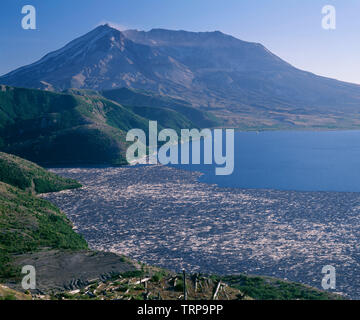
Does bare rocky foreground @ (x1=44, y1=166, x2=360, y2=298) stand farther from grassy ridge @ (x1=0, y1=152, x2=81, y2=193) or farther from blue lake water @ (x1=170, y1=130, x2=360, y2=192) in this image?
blue lake water @ (x1=170, y1=130, x2=360, y2=192)

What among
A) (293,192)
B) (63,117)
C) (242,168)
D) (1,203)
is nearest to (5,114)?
(63,117)

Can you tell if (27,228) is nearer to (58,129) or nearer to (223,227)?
(223,227)

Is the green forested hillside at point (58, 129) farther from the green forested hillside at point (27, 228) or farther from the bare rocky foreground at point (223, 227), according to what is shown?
the green forested hillside at point (27, 228)

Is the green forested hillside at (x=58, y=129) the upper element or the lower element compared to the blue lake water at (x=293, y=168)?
upper

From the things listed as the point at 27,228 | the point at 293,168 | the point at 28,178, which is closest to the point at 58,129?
the point at 28,178

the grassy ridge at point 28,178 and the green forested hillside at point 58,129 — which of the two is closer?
the grassy ridge at point 28,178

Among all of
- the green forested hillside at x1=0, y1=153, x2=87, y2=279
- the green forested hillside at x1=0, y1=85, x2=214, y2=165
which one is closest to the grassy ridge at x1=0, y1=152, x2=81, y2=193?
the green forested hillside at x1=0, y1=153, x2=87, y2=279

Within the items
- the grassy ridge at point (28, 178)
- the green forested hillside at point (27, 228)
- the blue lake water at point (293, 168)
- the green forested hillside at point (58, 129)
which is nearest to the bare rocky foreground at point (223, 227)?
the green forested hillside at point (27, 228)
